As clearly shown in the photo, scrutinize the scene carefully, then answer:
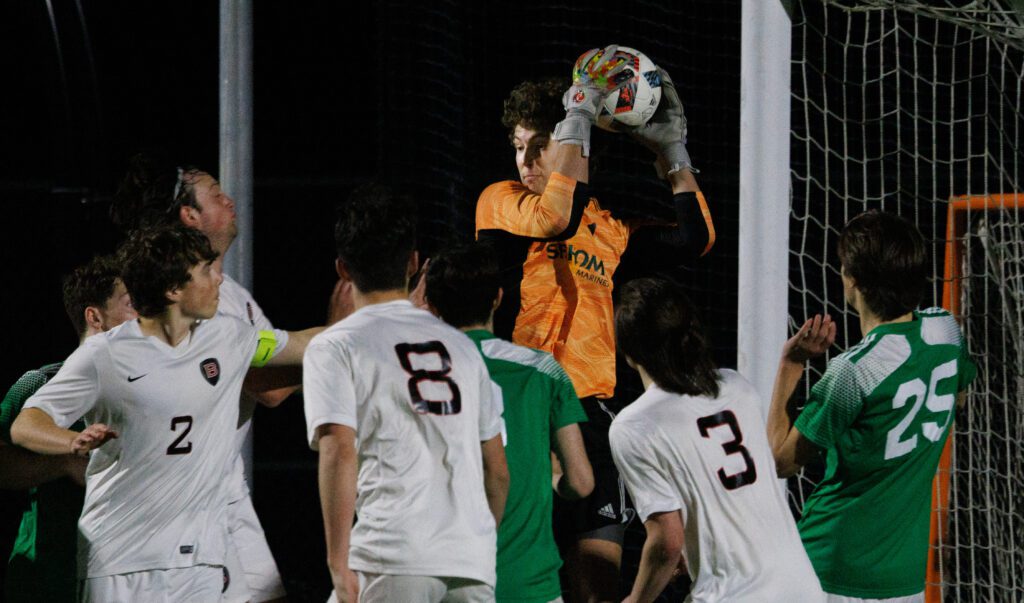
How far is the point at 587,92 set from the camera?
12.1ft

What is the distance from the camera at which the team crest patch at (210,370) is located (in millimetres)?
3252

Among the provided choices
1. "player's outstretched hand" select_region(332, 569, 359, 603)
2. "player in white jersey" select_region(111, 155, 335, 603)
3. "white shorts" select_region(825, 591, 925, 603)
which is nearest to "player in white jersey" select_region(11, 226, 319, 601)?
"player in white jersey" select_region(111, 155, 335, 603)

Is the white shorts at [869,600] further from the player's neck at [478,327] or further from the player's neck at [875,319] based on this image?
the player's neck at [478,327]

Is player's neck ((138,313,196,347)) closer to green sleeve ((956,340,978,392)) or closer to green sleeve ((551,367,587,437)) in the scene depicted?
green sleeve ((551,367,587,437))

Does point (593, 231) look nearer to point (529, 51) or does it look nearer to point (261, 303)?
point (529, 51)

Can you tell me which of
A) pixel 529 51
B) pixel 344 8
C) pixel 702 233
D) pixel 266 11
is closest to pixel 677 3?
pixel 529 51

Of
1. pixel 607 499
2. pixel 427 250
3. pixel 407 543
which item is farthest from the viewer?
pixel 427 250

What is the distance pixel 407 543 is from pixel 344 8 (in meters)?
6.11

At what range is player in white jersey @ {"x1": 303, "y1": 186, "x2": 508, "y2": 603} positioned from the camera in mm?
2695

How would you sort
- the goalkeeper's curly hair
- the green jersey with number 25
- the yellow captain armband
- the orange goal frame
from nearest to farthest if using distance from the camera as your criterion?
the green jersey with number 25 < the yellow captain armband < the goalkeeper's curly hair < the orange goal frame

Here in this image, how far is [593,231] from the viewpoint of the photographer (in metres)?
3.88

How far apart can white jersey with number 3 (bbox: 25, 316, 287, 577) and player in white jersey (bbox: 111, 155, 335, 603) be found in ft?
0.93

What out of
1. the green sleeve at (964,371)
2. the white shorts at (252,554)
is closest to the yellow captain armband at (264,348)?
the white shorts at (252,554)

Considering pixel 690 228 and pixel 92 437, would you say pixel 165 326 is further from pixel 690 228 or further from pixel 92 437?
pixel 690 228
